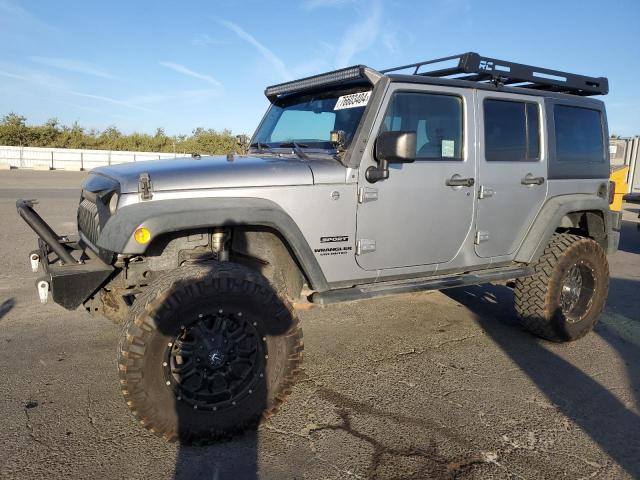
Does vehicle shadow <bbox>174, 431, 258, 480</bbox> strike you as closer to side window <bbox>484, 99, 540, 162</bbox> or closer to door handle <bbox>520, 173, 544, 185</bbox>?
side window <bbox>484, 99, 540, 162</bbox>

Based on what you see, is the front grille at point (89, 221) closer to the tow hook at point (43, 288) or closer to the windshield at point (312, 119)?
the tow hook at point (43, 288)

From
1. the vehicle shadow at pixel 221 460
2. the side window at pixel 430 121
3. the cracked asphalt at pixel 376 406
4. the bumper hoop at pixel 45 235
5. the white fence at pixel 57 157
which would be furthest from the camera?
the white fence at pixel 57 157

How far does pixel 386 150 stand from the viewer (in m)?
3.11

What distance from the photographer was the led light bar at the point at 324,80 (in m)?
3.35

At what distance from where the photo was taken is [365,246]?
333 centimetres

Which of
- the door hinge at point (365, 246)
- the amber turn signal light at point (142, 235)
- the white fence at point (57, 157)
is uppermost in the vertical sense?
the white fence at point (57, 157)

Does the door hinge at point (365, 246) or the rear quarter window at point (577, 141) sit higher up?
the rear quarter window at point (577, 141)

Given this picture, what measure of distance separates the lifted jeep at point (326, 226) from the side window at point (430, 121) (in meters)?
0.01

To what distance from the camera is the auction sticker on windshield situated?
11.1 ft

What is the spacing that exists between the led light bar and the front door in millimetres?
195

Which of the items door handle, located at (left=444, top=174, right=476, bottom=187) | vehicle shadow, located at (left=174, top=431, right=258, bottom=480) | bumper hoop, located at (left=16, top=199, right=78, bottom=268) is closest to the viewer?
vehicle shadow, located at (left=174, top=431, right=258, bottom=480)

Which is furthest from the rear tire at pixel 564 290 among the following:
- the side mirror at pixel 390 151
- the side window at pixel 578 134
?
the side mirror at pixel 390 151

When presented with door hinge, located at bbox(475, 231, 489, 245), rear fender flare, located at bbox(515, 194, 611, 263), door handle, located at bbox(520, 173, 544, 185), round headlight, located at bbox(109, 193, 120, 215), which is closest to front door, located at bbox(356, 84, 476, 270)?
door hinge, located at bbox(475, 231, 489, 245)

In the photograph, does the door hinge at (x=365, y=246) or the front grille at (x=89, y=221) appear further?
the door hinge at (x=365, y=246)
